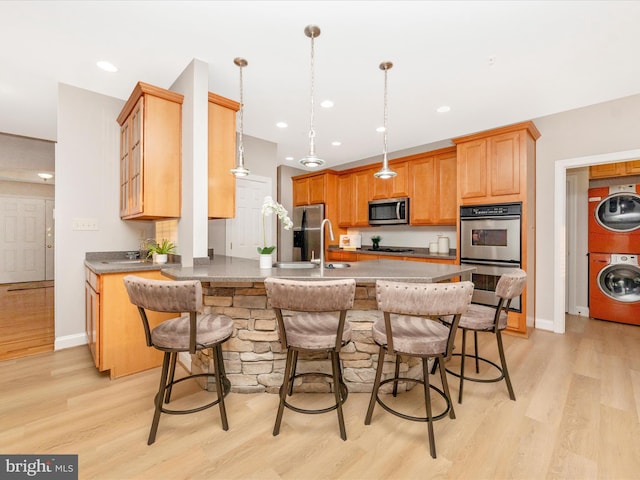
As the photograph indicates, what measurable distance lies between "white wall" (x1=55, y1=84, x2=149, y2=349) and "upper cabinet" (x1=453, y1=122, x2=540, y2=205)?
164 inches

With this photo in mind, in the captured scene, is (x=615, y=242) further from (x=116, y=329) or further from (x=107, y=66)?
(x=107, y=66)

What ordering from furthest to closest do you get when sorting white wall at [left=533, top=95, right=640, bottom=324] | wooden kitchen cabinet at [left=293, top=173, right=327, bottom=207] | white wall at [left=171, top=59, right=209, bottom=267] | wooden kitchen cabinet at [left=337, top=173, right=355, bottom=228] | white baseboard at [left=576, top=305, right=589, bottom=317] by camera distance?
wooden kitchen cabinet at [left=293, top=173, right=327, bottom=207] < wooden kitchen cabinet at [left=337, top=173, right=355, bottom=228] < white baseboard at [left=576, top=305, right=589, bottom=317] < white wall at [left=533, top=95, right=640, bottom=324] < white wall at [left=171, top=59, right=209, bottom=267]

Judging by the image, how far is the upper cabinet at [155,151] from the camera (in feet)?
8.54

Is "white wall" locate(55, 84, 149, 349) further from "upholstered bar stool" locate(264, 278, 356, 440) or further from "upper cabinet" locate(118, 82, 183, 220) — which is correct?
"upholstered bar stool" locate(264, 278, 356, 440)

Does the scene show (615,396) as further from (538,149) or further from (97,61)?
(97,61)

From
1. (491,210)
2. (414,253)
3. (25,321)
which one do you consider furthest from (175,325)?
(414,253)

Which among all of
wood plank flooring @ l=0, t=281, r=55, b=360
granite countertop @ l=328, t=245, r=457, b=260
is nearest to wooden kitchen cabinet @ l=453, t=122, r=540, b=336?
granite countertop @ l=328, t=245, r=457, b=260

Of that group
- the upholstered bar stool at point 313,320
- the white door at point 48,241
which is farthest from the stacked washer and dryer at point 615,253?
the white door at point 48,241

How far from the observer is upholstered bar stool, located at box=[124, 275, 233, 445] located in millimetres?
1523

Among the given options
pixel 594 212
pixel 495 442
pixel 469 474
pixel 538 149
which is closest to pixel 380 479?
pixel 469 474

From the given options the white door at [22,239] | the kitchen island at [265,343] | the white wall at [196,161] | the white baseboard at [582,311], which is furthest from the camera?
the white door at [22,239]

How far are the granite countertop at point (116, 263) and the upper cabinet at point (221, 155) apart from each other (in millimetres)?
601

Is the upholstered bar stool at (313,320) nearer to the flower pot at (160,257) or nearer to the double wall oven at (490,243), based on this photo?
the flower pot at (160,257)

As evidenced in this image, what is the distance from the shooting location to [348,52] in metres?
2.45
